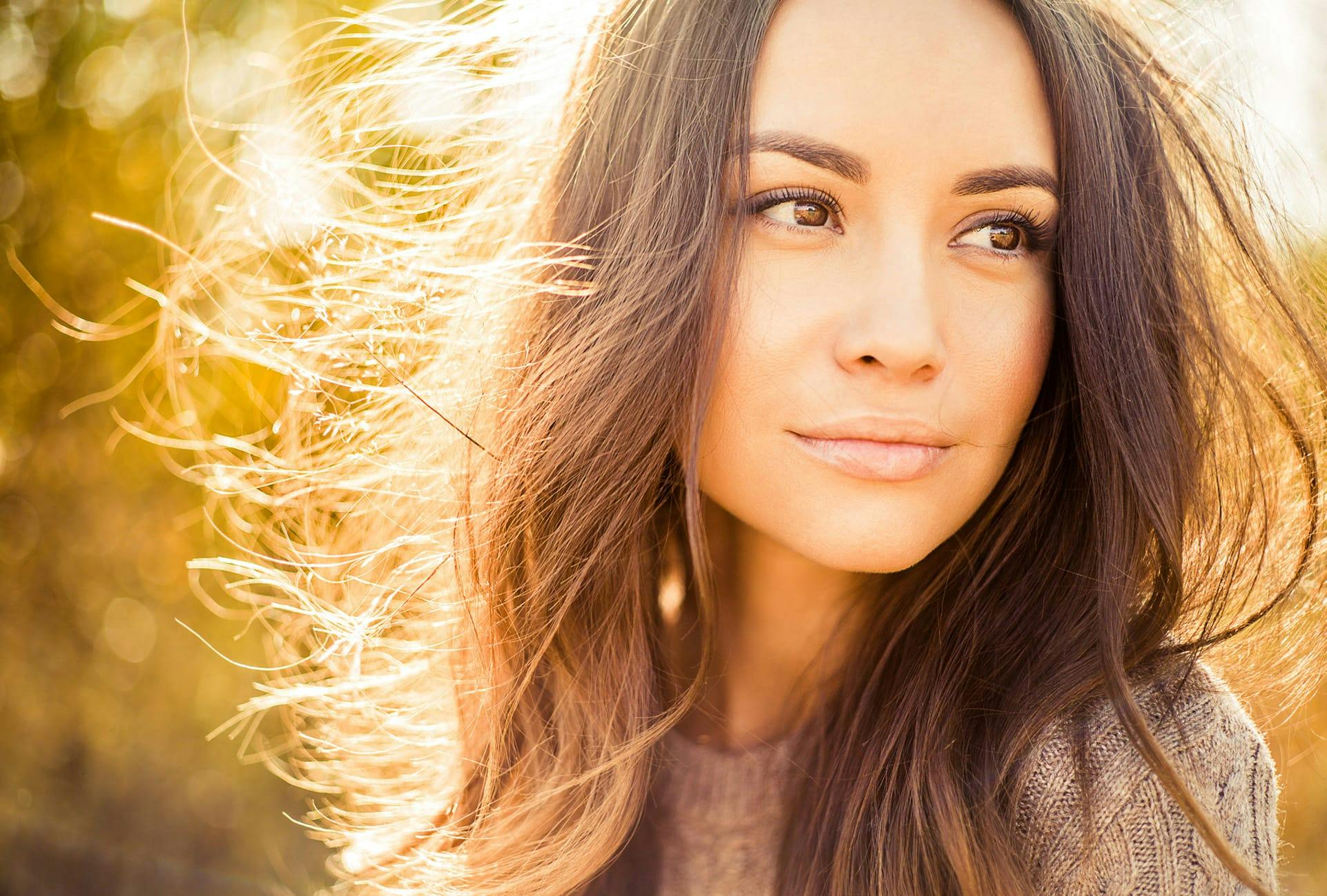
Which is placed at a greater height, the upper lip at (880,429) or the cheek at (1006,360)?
the cheek at (1006,360)

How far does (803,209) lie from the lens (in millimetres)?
1376

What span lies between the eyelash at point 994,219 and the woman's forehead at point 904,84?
7 cm

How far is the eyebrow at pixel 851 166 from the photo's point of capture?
4.33ft

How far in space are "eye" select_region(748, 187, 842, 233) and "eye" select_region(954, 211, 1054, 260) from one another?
173mm

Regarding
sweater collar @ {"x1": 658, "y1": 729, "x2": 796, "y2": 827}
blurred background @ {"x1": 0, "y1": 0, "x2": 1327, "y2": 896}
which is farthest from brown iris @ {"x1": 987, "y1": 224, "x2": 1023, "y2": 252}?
blurred background @ {"x1": 0, "y1": 0, "x2": 1327, "y2": 896}

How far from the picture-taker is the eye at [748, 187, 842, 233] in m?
1.36

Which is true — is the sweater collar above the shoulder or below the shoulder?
below

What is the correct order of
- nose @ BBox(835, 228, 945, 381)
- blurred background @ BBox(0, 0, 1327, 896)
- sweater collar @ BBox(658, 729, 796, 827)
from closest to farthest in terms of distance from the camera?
1. nose @ BBox(835, 228, 945, 381)
2. sweater collar @ BBox(658, 729, 796, 827)
3. blurred background @ BBox(0, 0, 1327, 896)

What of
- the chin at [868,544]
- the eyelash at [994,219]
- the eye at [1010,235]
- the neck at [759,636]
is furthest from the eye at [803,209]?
the neck at [759,636]

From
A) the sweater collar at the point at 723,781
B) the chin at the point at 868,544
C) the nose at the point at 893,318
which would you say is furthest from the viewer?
the sweater collar at the point at 723,781

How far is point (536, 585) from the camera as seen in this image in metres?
1.61

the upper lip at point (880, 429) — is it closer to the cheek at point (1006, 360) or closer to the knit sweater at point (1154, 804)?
the cheek at point (1006, 360)

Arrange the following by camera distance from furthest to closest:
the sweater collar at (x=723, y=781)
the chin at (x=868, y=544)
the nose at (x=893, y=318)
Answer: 1. the sweater collar at (x=723, y=781)
2. the chin at (x=868, y=544)
3. the nose at (x=893, y=318)

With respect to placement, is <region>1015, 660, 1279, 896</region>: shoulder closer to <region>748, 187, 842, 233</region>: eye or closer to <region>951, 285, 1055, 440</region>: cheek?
<region>951, 285, 1055, 440</region>: cheek
